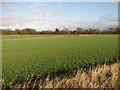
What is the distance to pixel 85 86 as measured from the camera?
8.34 feet

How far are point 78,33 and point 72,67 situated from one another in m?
63.0

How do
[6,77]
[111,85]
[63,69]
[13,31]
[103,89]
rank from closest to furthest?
[103,89] < [111,85] < [6,77] < [63,69] < [13,31]

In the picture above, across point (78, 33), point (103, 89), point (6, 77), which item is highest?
point (78, 33)

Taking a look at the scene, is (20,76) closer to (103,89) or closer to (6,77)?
(6,77)

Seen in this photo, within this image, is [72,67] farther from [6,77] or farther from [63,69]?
[6,77]

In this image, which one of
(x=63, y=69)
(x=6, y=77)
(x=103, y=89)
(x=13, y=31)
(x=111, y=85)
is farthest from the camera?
(x=13, y=31)

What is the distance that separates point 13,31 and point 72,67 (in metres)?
67.2

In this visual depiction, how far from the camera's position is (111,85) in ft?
8.89

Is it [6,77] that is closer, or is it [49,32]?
[6,77]

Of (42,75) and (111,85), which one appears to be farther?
(42,75)

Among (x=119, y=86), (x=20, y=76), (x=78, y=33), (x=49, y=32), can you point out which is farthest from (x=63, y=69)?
(x=49, y=32)

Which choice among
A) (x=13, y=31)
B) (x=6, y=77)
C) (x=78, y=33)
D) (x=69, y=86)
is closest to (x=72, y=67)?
(x=69, y=86)

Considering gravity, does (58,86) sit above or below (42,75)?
above

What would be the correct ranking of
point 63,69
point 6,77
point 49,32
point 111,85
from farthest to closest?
1. point 49,32
2. point 63,69
3. point 6,77
4. point 111,85
